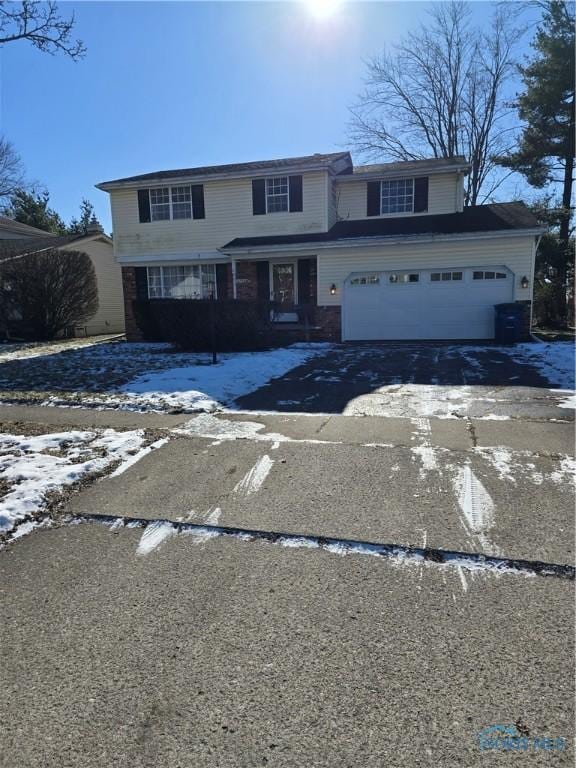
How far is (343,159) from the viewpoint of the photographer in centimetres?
1739

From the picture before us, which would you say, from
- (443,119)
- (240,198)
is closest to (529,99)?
(443,119)

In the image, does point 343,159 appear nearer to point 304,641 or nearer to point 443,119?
point 443,119

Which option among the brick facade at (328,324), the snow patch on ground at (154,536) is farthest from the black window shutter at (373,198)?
the snow patch on ground at (154,536)

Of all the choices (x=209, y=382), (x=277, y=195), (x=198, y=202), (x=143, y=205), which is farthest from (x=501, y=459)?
(x=143, y=205)

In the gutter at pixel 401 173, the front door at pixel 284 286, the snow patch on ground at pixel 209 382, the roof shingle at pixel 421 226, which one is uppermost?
the gutter at pixel 401 173

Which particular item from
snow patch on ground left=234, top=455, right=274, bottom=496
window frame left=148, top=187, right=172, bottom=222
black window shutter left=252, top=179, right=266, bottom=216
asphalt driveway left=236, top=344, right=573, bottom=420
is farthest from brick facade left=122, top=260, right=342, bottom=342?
snow patch on ground left=234, top=455, right=274, bottom=496

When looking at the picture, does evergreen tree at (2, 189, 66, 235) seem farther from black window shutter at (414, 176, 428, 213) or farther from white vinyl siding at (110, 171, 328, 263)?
black window shutter at (414, 176, 428, 213)

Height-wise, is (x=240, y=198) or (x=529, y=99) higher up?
(x=529, y=99)

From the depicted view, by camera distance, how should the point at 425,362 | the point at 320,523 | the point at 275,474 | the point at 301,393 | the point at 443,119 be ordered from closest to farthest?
1. the point at 320,523
2. the point at 275,474
3. the point at 301,393
4. the point at 425,362
5. the point at 443,119

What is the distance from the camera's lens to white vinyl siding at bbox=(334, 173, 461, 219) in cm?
1659

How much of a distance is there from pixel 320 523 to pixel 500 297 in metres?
12.9

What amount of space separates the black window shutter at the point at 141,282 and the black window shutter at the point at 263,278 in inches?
→ 173

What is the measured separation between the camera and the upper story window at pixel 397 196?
17031mm

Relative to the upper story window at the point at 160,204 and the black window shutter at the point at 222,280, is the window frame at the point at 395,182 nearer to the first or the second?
the black window shutter at the point at 222,280
